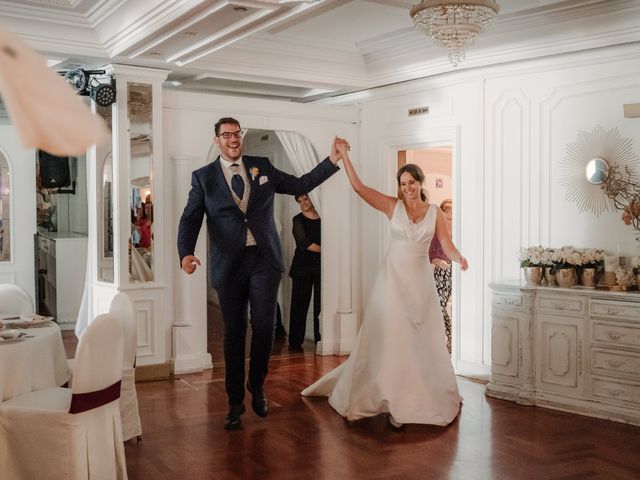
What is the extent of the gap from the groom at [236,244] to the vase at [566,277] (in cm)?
195

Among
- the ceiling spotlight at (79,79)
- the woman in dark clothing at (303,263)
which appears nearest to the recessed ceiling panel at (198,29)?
the ceiling spotlight at (79,79)

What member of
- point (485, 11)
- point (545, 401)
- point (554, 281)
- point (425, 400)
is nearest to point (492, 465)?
point (425, 400)

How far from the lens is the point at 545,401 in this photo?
17.3 ft

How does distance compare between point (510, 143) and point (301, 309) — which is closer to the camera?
point (510, 143)

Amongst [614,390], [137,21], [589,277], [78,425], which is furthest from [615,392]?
[137,21]

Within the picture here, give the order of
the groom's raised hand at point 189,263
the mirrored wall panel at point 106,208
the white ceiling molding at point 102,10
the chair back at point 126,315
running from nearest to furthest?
the chair back at point 126,315
the groom's raised hand at point 189,263
the white ceiling molding at point 102,10
the mirrored wall panel at point 106,208

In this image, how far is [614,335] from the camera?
4.91 m

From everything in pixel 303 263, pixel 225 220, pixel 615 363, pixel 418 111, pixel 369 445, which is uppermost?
pixel 418 111

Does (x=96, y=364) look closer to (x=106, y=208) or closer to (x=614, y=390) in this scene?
(x=106, y=208)

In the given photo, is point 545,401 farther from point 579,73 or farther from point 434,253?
point 579,73

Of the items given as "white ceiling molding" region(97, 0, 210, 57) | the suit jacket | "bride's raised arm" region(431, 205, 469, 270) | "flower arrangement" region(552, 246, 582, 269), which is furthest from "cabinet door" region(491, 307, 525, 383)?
"white ceiling molding" region(97, 0, 210, 57)

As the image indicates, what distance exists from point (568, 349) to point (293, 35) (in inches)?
131

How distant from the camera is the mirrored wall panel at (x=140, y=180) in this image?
6.13 metres

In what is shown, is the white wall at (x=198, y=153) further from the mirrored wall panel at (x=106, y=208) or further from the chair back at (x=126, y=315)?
the chair back at (x=126, y=315)
